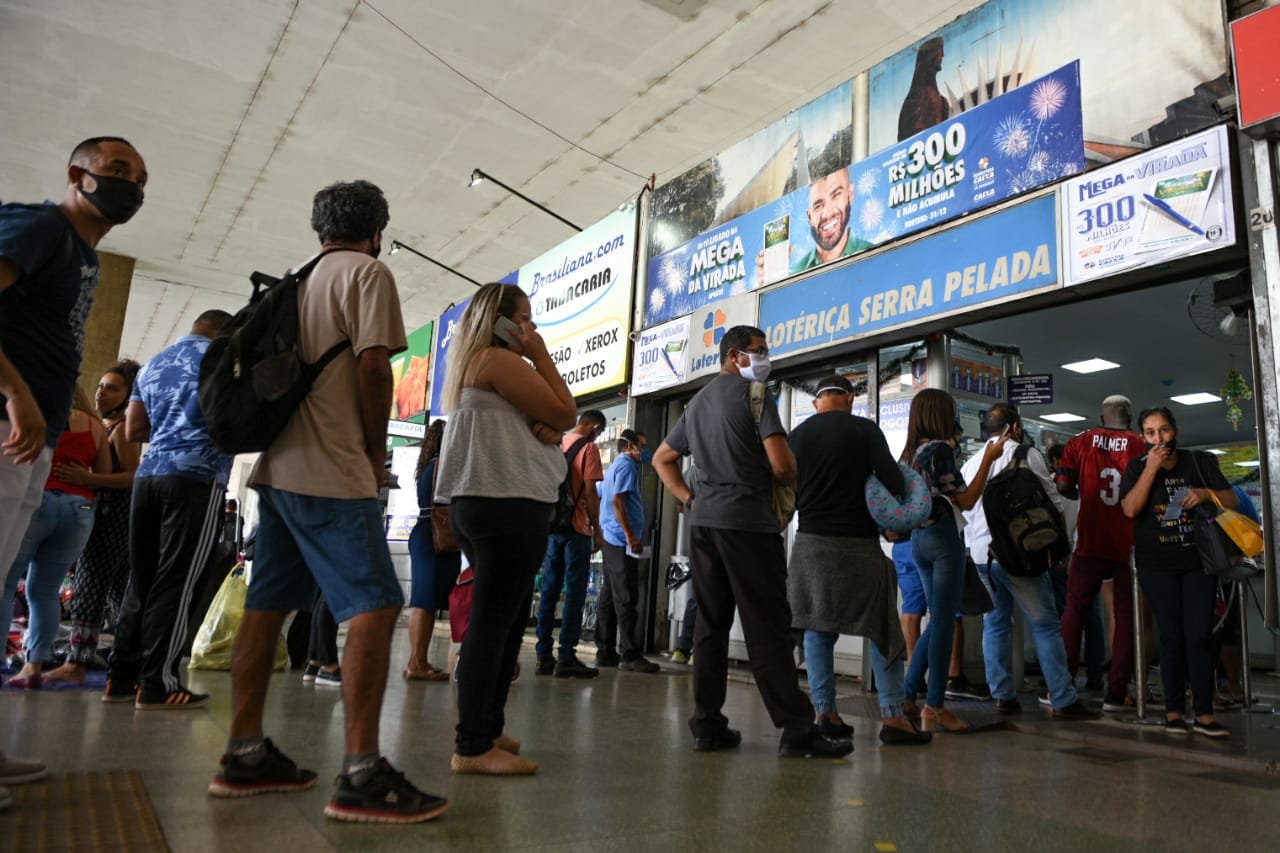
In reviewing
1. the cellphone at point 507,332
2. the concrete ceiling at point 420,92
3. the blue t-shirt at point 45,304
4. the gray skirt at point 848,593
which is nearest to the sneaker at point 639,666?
the gray skirt at point 848,593

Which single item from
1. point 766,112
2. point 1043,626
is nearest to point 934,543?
point 1043,626

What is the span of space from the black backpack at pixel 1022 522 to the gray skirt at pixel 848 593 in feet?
4.13

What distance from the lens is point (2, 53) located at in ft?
31.4

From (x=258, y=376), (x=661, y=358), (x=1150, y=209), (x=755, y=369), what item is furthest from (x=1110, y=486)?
(x=258, y=376)

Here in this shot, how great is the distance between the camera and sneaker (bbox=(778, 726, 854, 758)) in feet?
11.2

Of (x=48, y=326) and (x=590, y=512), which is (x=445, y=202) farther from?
(x=48, y=326)

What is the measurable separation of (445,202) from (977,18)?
8311 millimetres

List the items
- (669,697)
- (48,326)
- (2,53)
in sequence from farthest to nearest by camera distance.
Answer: (2,53) < (669,697) < (48,326)

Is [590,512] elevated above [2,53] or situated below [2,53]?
below

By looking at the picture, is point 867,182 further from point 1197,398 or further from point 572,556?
point 1197,398

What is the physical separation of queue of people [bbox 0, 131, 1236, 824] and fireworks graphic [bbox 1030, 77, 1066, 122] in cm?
186

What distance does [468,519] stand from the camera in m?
2.97

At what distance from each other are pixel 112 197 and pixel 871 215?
5.11 meters

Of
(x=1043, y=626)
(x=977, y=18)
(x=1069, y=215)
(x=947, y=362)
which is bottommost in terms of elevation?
(x=1043, y=626)
